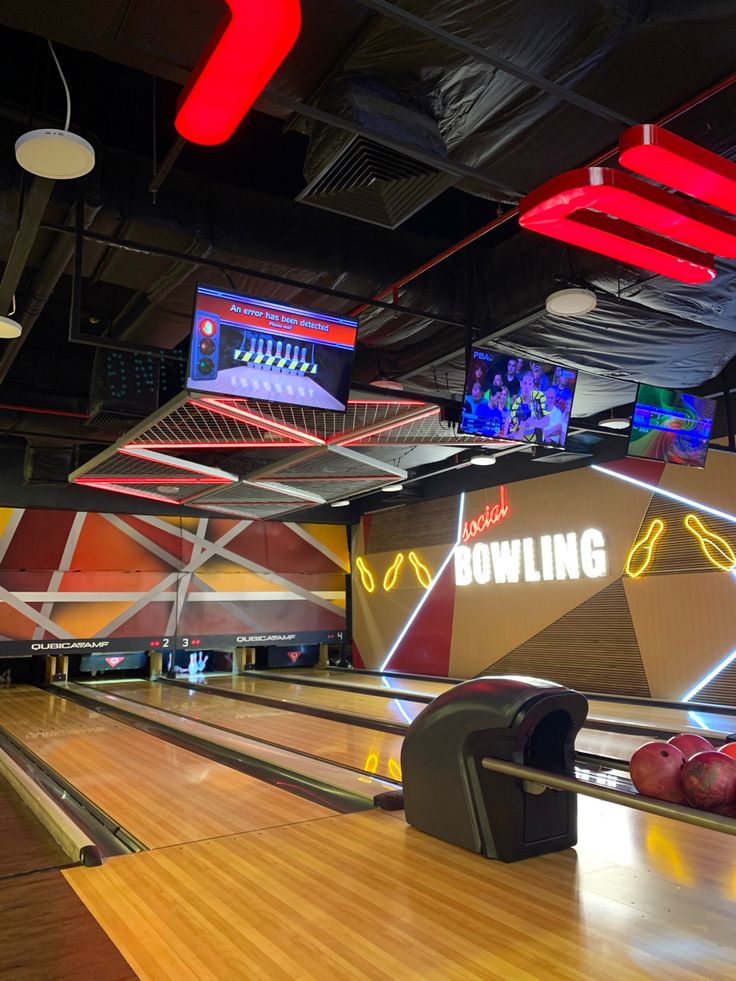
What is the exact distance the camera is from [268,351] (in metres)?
4.43

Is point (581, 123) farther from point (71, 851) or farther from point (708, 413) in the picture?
point (71, 851)

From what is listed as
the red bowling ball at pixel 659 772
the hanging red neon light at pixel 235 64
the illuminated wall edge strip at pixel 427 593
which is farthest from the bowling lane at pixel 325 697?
the hanging red neon light at pixel 235 64

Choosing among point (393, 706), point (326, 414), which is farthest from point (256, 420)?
point (393, 706)

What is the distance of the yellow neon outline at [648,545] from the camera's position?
8.05m

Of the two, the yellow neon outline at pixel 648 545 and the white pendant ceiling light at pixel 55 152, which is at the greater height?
the white pendant ceiling light at pixel 55 152

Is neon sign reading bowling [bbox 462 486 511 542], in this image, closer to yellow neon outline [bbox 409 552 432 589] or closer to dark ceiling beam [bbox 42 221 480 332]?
yellow neon outline [bbox 409 552 432 589]

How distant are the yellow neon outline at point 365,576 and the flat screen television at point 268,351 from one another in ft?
27.7

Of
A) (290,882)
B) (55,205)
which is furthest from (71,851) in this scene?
(55,205)

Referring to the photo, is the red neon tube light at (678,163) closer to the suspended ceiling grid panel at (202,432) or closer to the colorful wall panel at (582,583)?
the suspended ceiling grid panel at (202,432)

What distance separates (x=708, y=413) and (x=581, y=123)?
11.3 feet

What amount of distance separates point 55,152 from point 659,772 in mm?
3516

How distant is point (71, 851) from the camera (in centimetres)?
301

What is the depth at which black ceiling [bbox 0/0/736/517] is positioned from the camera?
2854 millimetres

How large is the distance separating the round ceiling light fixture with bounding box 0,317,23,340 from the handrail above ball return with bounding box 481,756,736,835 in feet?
12.9
